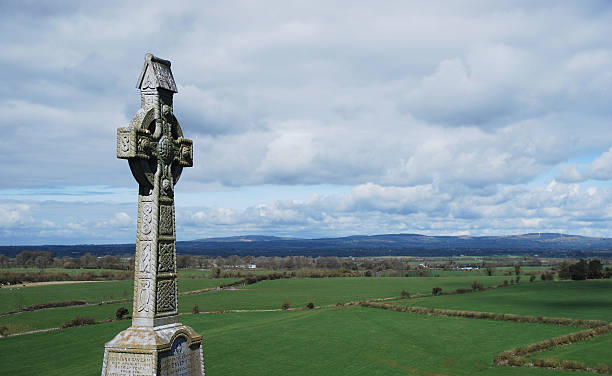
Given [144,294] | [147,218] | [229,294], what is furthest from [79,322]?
[147,218]

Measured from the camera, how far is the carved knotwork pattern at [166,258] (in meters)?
10.1

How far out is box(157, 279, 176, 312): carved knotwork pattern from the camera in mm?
9992

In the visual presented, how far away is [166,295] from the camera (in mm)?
10172

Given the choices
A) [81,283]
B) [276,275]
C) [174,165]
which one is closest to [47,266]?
[81,283]

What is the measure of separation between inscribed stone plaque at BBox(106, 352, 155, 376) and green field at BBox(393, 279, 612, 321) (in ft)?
191

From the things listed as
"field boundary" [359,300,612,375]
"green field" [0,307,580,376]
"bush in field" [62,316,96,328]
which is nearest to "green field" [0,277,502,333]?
"bush in field" [62,316,96,328]

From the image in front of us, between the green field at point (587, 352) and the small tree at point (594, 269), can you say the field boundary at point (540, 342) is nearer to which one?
the green field at point (587, 352)

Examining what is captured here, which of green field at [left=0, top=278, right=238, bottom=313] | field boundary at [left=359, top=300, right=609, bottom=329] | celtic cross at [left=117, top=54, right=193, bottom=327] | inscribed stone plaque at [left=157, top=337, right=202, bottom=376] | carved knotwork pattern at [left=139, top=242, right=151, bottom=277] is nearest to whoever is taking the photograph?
inscribed stone plaque at [left=157, top=337, right=202, bottom=376]

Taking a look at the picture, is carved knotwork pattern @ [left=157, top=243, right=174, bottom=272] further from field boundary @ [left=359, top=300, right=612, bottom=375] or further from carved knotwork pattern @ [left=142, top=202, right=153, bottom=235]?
field boundary @ [left=359, top=300, right=612, bottom=375]

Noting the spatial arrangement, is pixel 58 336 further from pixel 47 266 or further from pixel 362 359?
pixel 47 266

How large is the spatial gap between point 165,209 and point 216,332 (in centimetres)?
4694

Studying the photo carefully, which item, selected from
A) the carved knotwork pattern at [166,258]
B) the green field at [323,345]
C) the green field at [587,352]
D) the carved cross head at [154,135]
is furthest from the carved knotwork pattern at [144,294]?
the green field at [587,352]

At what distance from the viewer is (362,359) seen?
42.7 meters

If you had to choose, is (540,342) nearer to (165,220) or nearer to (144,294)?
(165,220)
